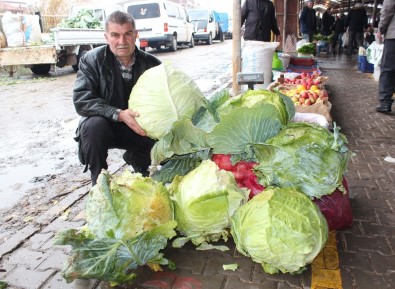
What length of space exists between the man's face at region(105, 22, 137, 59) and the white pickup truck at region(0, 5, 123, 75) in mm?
9075

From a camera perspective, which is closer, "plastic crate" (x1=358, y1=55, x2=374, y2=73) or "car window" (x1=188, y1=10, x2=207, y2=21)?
"plastic crate" (x1=358, y1=55, x2=374, y2=73)

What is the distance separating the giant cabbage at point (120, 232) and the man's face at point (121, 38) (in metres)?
1.21

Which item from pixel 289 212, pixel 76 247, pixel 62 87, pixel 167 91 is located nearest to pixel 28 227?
pixel 76 247

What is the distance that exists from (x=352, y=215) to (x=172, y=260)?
1512 millimetres

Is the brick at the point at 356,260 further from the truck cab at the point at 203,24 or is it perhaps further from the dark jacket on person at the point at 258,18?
the truck cab at the point at 203,24

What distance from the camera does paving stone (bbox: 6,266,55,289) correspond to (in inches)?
91.1

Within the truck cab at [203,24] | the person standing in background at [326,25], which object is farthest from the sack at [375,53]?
the truck cab at [203,24]

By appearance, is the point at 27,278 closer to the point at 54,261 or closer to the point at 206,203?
the point at 54,261

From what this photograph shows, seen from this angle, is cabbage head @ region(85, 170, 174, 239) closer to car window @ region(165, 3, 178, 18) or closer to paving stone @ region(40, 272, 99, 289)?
paving stone @ region(40, 272, 99, 289)

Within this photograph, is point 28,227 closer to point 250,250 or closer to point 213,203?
point 213,203

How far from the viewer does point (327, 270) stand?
7.57 ft

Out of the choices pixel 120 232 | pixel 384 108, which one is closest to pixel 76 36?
pixel 384 108

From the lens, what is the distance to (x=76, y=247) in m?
2.18

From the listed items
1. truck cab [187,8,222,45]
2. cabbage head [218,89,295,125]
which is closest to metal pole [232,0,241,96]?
cabbage head [218,89,295,125]
